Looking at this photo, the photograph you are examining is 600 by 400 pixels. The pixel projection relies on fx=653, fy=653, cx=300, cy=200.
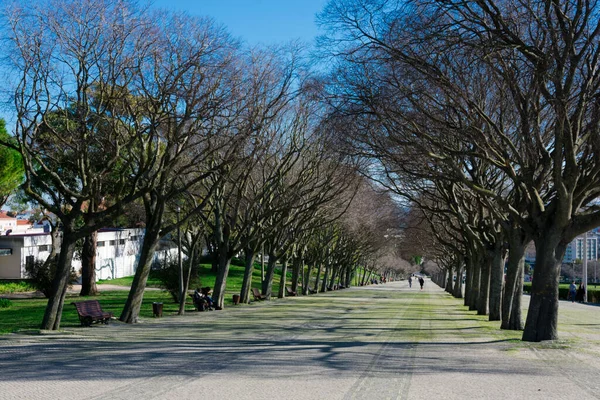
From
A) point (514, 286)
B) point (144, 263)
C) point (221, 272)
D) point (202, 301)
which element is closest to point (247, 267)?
point (221, 272)

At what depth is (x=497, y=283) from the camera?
23.3 m

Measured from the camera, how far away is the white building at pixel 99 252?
51.0 metres

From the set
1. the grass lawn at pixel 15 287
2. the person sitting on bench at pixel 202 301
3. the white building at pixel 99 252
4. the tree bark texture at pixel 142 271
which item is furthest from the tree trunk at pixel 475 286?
the grass lawn at pixel 15 287

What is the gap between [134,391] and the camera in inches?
349

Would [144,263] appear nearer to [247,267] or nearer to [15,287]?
[247,267]

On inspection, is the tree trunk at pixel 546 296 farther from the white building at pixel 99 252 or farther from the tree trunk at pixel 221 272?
the white building at pixel 99 252

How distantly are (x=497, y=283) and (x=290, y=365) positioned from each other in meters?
14.0

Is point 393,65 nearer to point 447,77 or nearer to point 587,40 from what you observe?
point 447,77

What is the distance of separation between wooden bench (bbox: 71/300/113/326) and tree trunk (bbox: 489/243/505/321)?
43.3ft

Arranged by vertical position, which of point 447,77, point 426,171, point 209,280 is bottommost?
point 209,280

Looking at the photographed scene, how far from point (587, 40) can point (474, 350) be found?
6.62 m

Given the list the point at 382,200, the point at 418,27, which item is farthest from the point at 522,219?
the point at 382,200

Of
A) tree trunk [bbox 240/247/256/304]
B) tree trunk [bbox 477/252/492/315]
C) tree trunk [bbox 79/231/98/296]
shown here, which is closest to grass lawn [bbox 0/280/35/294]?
tree trunk [bbox 79/231/98/296]

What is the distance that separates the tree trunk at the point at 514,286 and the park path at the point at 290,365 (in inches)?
42.7
